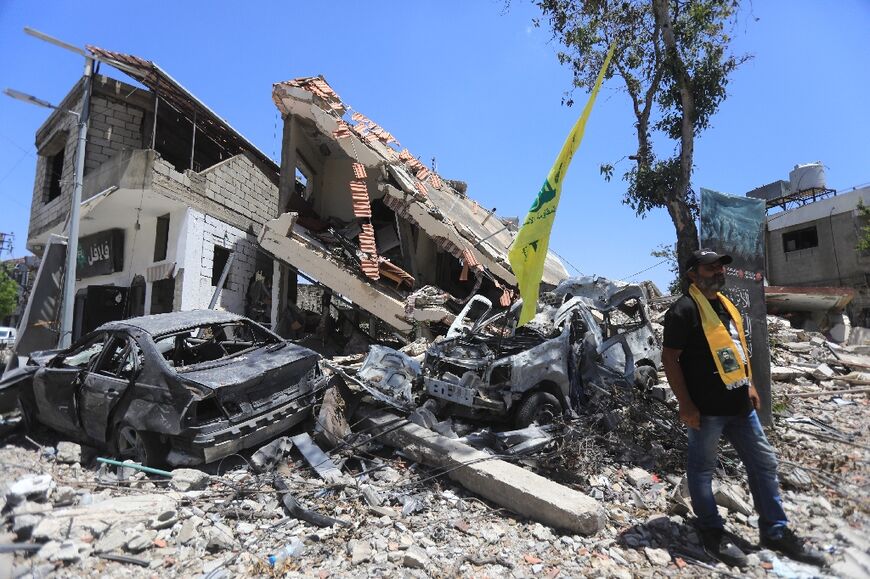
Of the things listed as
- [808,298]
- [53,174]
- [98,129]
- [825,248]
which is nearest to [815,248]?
[825,248]

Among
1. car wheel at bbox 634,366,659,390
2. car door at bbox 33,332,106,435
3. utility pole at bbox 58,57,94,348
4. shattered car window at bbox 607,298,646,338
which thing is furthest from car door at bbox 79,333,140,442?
car wheel at bbox 634,366,659,390

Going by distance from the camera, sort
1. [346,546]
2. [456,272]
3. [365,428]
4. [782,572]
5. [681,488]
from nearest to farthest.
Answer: [782,572], [346,546], [681,488], [365,428], [456,272]

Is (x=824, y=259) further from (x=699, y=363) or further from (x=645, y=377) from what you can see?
(x=699, y=363)

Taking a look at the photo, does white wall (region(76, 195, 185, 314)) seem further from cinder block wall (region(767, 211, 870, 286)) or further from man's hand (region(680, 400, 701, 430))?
cinder block wall (region(767, 211, 870, 286))

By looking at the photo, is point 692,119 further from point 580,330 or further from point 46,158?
point 46,158

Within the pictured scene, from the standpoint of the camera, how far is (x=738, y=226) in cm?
502

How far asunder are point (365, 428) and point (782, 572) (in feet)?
13.5

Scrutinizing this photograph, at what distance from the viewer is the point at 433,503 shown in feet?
13.6

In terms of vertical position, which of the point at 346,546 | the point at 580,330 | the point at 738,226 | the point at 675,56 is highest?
the point at 675,56

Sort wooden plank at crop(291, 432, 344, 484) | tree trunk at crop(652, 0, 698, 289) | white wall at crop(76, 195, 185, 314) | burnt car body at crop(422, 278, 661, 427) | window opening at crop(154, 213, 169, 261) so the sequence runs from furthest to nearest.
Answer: window opening at crop(154, 213, 169, 261)
white wall at crop(76, 195, 185, 314)
tree trunk at crop(652, 0, 698, 289)
burnt car body at crop(422, 278, 661, 427)
wooden plank at crop(291, 432, 344, 484)

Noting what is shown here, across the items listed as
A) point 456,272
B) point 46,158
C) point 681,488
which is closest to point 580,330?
point 681,488

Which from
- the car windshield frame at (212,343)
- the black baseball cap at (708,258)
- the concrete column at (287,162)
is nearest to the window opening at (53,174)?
the concrete column at (287,162)

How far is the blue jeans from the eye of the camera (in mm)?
2928

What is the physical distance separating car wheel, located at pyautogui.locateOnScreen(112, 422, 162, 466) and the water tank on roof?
3073 cm
